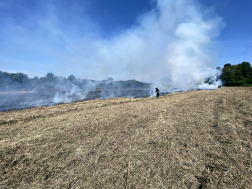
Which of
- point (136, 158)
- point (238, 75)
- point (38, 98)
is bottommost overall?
point (136, 158)

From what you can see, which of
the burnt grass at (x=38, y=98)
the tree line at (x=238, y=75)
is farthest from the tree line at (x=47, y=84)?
the tree line at (x=238, y=75)

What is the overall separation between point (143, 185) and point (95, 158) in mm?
1732

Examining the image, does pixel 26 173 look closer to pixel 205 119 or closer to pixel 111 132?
pixel 111 132

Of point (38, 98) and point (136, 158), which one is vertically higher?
point (38, 98)

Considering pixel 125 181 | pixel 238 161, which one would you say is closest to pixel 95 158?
pixel 125 181

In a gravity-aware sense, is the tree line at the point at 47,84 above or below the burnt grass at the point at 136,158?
above

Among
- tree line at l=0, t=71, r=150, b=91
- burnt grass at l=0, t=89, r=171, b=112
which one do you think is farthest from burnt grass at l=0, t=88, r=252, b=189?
tree line at l=0, t=71, r=150, b=91

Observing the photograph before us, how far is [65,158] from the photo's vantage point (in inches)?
149

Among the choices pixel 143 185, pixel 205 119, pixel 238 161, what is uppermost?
pixel 205 119

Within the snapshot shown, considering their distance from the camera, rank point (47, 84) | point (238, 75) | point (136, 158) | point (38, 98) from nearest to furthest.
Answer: point (136, 158)
point (38, 98)
point (238, 75)
point (47, 84)

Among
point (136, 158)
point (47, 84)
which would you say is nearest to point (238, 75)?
point (136, 158)

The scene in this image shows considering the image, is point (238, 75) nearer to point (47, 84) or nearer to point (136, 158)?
point (136, 158)

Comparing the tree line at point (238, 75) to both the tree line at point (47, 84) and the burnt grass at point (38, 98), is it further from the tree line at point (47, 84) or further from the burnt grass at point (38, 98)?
the tree line at point (47, 84)

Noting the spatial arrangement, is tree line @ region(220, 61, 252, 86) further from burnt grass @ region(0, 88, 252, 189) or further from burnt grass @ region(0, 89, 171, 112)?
burnt grass @ region(0, 88, 252, 189)
